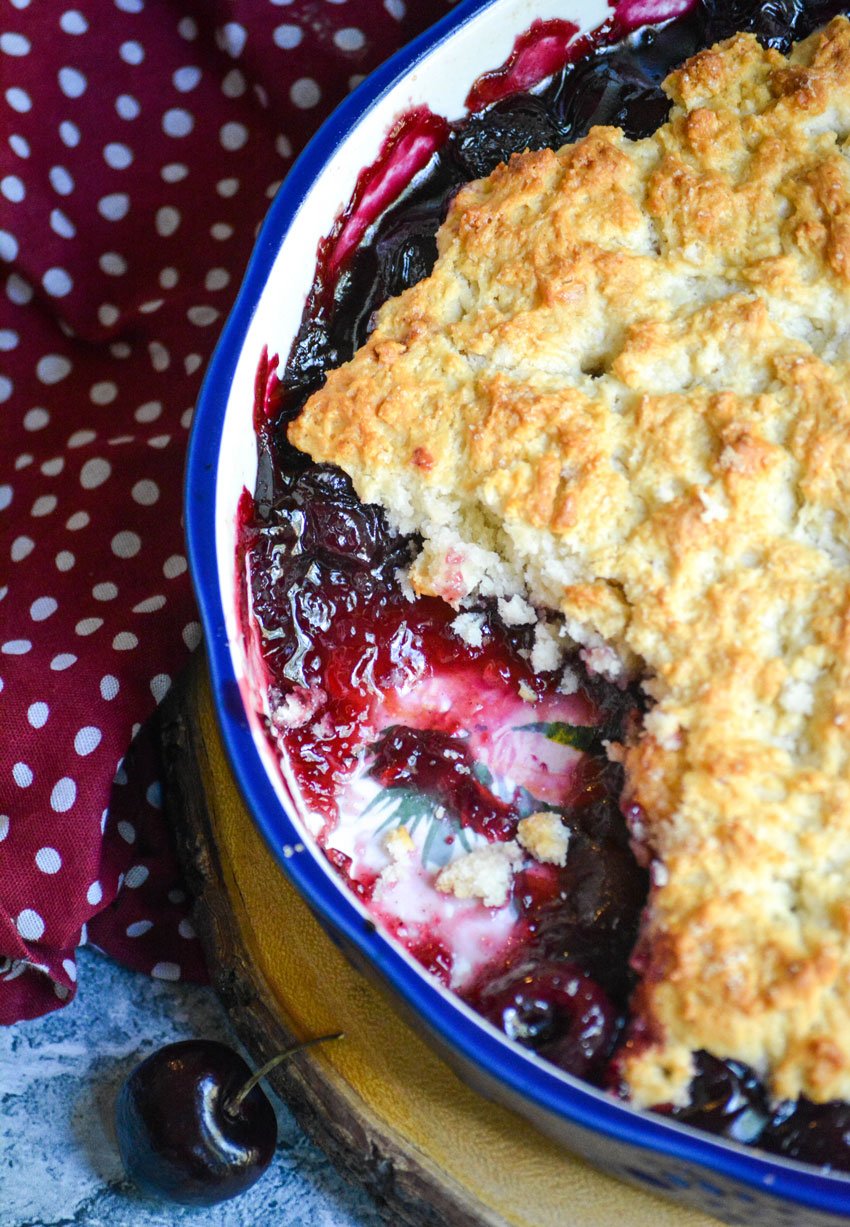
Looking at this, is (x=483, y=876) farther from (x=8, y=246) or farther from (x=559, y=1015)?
(x=8, y=246)

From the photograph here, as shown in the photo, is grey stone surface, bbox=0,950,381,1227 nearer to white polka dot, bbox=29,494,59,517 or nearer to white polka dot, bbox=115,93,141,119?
white polka dot, bbox=29,494,59,517

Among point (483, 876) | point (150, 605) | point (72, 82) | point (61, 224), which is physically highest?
point (72, 82)

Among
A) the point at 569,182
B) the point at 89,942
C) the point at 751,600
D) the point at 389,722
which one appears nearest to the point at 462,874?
the point at 389,722

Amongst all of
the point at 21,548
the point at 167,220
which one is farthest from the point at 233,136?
the point at 21,548

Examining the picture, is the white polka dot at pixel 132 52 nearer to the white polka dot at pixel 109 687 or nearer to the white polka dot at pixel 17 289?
the white polka dot at pixel 17 289

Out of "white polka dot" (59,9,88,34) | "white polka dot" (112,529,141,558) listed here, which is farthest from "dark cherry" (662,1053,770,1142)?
"white polka dot" (59,9,88,34)

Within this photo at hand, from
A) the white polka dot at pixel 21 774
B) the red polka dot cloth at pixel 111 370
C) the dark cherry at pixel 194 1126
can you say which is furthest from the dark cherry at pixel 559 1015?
the white polka dot at pixel 21 774
